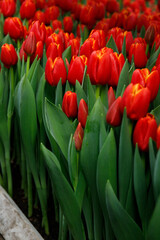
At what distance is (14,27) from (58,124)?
2.27 ft

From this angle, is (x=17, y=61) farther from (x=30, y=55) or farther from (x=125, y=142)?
(x=125, y=142)

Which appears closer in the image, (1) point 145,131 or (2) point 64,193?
(1) point 145,131

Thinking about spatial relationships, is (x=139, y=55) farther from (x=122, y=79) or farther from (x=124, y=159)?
(x=124, y=159)

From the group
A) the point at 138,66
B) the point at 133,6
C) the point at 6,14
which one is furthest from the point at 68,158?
the point at 133,6

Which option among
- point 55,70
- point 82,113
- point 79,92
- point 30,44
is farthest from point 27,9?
point 82,113

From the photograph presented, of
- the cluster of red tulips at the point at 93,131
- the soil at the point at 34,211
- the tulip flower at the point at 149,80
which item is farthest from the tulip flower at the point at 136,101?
the soil at the point at 34,211

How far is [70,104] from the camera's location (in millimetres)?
1063

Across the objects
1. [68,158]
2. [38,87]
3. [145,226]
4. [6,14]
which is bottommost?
[145,226]

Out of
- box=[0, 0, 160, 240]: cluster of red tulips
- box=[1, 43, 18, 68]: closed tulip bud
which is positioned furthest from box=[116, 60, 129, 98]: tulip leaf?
box=[1, 43, 18, 68]: closed tulip bud

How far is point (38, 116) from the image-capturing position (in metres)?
1.25

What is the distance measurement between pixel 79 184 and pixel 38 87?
1.33ft

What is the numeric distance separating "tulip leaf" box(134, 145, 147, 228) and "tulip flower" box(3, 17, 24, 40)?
0.93 meters

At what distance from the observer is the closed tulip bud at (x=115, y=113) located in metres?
0.91

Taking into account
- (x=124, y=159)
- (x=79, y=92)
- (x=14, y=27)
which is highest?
(x=14, y=27)
